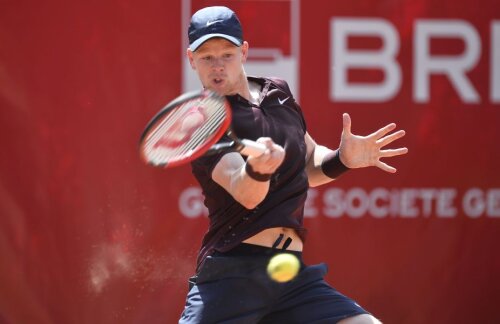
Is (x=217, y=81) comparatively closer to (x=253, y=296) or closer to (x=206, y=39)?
(x=206, y=39)

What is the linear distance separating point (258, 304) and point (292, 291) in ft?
0.49

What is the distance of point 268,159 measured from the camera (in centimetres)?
315

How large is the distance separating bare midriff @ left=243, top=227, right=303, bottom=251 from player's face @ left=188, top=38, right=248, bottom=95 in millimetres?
531

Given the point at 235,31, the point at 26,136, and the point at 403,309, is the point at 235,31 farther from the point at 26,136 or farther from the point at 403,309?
the point at 403,309

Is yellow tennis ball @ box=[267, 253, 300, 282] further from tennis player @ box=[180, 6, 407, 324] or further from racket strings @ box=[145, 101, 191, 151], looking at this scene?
racket strings @ box=[145, 101, 191, 151]

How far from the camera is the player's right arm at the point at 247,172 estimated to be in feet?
10.4

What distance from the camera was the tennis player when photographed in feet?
11.6

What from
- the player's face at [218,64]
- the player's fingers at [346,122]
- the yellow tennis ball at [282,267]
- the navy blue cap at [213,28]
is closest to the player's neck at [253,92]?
the player's face at [218,64]

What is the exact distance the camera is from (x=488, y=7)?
18.1 feet

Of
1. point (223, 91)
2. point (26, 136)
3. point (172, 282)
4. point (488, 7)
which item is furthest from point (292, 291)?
point (488, 7)

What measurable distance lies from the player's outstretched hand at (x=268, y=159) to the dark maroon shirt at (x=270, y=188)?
14.2 inches

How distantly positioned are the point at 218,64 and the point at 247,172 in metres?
0.53

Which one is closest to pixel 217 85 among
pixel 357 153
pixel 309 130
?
pixel 357 153

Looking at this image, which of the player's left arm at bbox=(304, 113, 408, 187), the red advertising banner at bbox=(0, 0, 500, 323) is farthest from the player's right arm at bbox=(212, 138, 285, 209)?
the red advertising banner at bbox=(0, 0, 500, 323)
